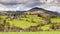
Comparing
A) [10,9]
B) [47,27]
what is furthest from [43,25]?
[10,9]

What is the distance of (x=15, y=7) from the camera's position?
698 cm

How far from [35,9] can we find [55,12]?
0.28 metres

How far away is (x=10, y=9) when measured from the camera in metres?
6.98

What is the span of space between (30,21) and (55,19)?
0.34 metres

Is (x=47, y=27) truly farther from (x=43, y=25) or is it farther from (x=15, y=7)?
(x=15, y=7)

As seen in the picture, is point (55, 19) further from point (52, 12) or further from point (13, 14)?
point (13, 14)

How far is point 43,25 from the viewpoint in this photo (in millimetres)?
6980

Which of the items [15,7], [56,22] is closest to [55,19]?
[56,22]

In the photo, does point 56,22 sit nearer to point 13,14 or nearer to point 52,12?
point 52,12

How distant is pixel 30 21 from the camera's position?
6.98m

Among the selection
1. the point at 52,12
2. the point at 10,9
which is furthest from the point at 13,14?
the point at 52,12

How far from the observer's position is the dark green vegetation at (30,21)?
6.97 meters

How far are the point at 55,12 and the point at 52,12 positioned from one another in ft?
0.13

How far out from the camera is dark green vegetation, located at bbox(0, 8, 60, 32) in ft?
22.9
